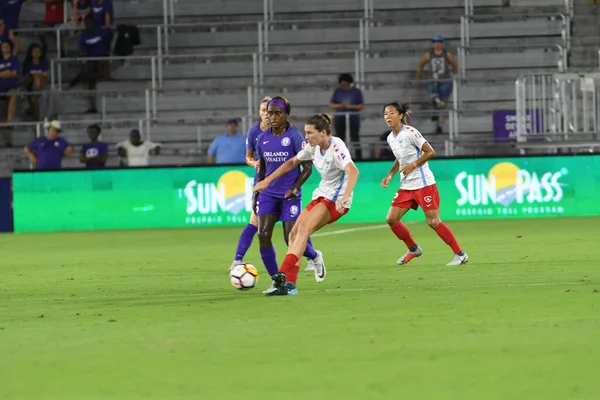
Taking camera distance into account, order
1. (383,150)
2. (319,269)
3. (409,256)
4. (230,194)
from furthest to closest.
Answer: (383,150) → (230,194) → (409,256) → (319,269)

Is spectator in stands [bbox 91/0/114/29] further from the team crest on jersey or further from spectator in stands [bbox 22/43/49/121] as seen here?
the team crest on jersey

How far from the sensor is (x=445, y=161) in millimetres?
24875

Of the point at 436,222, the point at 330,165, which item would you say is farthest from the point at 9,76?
the point at 330,165

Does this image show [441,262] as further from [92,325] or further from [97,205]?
[97,205]

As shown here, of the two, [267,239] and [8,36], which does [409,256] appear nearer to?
[267,239]

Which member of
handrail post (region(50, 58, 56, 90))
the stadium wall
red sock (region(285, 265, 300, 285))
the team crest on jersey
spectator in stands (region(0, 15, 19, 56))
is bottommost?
the stadium wall

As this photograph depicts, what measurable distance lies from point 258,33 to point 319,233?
10.1 meters

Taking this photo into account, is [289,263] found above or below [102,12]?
below

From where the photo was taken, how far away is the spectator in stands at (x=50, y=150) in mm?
26766

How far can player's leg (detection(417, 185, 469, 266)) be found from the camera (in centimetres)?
1455

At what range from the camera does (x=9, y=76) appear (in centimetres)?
3034

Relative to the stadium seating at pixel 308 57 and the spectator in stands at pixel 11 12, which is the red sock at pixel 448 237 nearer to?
the stadium seating at pixel 308 57

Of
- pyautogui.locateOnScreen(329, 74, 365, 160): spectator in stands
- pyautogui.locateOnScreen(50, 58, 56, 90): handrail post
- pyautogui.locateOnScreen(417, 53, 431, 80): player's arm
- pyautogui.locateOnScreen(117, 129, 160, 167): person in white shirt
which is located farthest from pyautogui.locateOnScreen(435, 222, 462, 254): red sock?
pyautogui.locateOnScreen(50, 58, 56, 90): handrail post

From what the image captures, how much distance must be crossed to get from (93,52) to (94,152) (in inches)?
214
